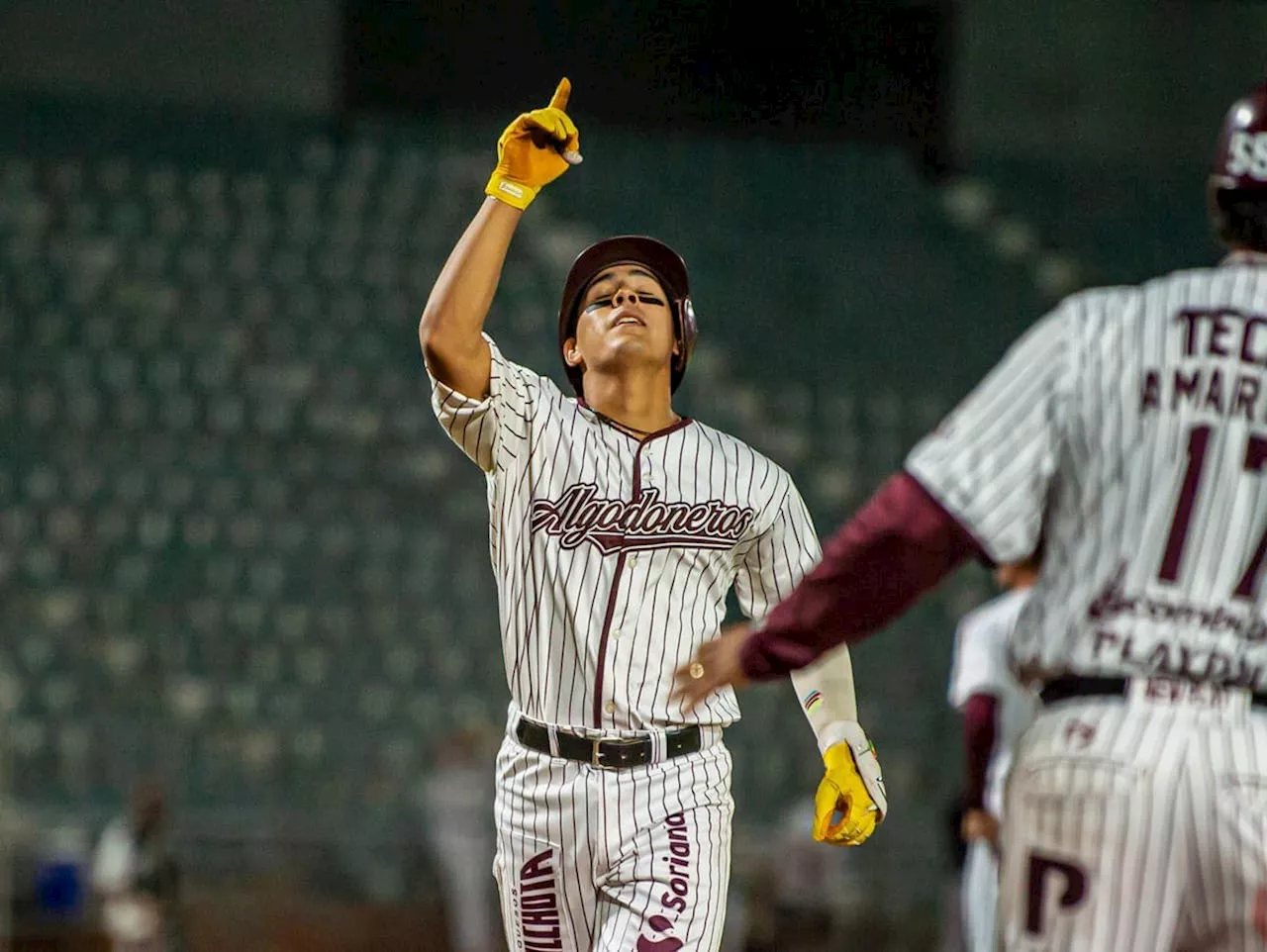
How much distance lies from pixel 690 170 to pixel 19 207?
16.0 feet

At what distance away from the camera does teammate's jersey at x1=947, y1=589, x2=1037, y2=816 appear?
6.84 meters

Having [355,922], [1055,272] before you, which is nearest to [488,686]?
[355,922]

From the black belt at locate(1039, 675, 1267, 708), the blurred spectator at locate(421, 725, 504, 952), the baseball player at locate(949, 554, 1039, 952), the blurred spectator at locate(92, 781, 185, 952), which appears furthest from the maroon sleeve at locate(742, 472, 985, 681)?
the blurred spectator at locate(421, 725, 504, 952)

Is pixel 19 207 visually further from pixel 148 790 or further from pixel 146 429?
pixel 148 790

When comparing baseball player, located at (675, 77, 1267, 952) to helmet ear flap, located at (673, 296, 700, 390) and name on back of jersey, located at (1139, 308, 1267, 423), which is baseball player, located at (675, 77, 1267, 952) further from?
helmet ear flap, located at (673, 296, 700, 390)

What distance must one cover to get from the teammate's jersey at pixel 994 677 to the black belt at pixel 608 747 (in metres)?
2.95

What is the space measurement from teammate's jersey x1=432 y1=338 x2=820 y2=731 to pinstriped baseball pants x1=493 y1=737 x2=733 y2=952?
12cm

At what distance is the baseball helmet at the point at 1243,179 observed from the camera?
2707 millimetres

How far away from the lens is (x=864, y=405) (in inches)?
531

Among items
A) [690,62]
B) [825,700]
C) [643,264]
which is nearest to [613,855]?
[825,700]

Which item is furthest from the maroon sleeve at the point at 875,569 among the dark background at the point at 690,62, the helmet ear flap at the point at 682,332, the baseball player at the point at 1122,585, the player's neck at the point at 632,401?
the dark background at the point at 690,62

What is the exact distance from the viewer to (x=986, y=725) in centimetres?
664

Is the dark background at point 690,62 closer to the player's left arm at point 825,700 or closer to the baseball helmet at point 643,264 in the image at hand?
the baseball helmet at point 643,264

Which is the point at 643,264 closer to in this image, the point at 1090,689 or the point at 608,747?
the point at 608,747
